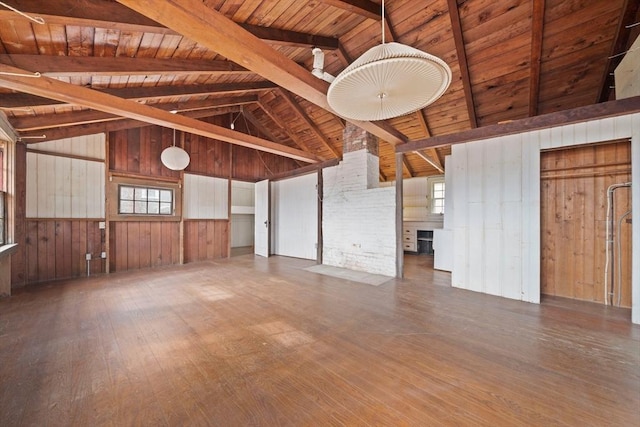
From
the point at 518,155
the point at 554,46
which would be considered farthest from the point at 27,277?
the point at 554,46

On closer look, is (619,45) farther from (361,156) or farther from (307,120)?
(307,120)

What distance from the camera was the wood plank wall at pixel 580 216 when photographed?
3053 millimetres

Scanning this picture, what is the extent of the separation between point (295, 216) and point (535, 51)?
19.3ft

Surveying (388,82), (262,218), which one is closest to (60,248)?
(262,218)

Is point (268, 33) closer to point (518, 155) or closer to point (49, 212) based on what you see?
point (518, 155)

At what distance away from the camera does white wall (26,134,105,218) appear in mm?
4223

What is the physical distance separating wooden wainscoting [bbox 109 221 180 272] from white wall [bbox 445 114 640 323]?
20.3ft

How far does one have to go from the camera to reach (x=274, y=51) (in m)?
2.36

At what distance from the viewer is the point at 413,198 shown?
27.2 ft

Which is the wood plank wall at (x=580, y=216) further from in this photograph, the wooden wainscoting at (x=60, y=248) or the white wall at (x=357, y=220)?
the wooden wainscoting at (x=60, y=248)

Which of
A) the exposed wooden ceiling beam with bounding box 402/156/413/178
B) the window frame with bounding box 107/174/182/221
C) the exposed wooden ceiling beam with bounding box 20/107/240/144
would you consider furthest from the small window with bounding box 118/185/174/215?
the exposed wooden ceiling beam with bounding box 402/156/413/178

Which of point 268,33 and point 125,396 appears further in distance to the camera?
point 268,33

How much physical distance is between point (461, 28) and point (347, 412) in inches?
192

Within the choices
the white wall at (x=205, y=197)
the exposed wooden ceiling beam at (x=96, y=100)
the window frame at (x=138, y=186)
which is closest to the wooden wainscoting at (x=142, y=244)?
the window frame at (x=138, y=186)
